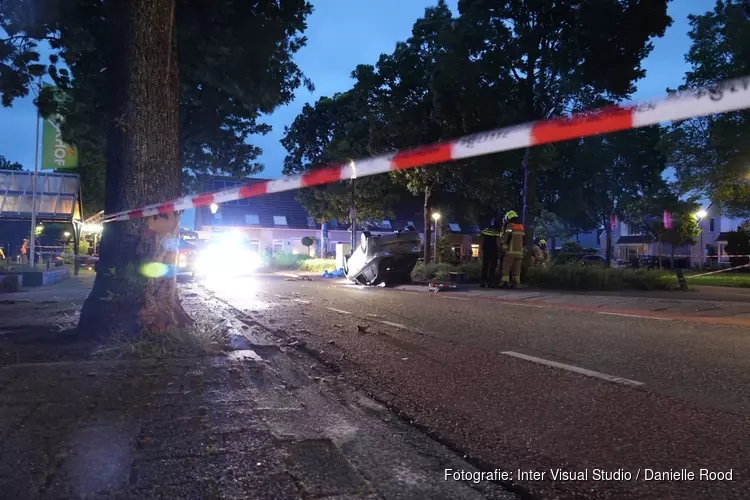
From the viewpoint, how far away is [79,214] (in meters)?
28.8

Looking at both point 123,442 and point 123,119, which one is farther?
point 123,119

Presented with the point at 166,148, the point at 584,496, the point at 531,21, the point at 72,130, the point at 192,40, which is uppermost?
the point at 531,21

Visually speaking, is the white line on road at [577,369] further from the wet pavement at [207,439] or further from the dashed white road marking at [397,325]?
the dashed white road marking at [397,325]

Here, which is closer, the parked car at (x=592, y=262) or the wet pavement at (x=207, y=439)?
the wet pavement at (x=207, y=439)

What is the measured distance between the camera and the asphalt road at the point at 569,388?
3043 mm

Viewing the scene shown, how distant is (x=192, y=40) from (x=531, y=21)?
12054 millimetres

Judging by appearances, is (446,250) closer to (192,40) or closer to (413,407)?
(192,40)

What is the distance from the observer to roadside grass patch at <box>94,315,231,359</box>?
578 cm

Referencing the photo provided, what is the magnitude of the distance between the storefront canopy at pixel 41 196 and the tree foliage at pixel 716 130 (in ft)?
92.7

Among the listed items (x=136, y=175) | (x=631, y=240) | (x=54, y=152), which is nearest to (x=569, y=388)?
(x=136, y=175)

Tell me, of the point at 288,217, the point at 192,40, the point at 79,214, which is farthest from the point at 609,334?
the point at 288,217

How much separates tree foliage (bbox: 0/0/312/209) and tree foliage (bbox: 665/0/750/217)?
19196mm

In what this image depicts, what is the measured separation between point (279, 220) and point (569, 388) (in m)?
46.1

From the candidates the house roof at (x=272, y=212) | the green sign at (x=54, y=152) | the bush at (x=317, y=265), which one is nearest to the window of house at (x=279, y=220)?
the house roof at (x=272, y=212)
